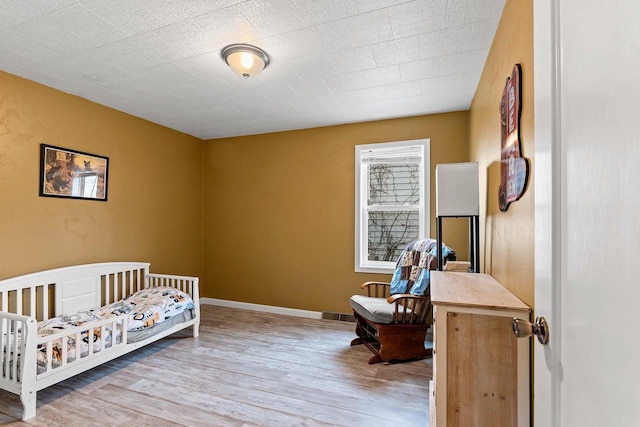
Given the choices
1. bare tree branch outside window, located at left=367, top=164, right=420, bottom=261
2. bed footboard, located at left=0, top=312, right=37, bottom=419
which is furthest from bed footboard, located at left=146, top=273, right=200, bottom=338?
bare tree branch outside window, located at left=367, top=164, right=420, bottom=261

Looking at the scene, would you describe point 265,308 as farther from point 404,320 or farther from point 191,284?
point 404,320

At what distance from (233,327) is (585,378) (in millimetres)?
3573

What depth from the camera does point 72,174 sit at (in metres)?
3.03

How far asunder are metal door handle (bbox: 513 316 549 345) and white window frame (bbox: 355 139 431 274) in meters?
2.87

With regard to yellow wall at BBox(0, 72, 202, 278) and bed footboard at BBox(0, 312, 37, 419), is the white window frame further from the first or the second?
bed footboard at BBox(0, 312, 37, 419)

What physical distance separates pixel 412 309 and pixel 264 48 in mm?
2401

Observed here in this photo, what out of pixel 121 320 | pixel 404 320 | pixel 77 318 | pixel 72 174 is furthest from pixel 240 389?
pixel 72 174

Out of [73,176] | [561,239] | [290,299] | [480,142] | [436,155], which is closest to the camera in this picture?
[561,239]

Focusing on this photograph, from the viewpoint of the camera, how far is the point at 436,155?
350 cm

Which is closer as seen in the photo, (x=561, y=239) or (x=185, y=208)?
(x=561, y=239)

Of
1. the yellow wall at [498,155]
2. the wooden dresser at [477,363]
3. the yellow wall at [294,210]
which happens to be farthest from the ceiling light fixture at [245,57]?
the wooden dresser at [477,363]

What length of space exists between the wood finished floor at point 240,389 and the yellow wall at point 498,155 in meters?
1.15

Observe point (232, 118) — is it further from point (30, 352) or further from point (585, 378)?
point (585, 378)

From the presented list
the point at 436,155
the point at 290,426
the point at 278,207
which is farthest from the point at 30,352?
the point at 436,155
